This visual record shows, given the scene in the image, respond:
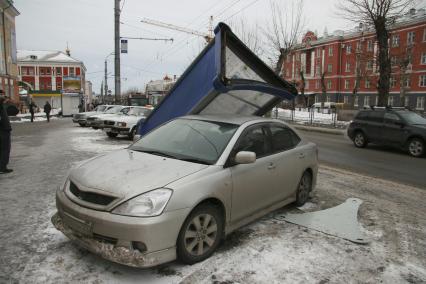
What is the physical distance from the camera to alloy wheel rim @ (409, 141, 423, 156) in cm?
1204

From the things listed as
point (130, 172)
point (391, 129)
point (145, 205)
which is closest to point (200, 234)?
point (145, 205)

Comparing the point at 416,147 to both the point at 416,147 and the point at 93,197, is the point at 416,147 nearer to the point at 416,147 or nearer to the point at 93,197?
the point at 416,147

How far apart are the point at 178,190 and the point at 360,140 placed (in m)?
12.5

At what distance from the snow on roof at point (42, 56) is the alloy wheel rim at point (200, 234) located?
85.9m

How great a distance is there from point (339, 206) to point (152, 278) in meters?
3.51

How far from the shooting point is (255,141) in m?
4.64

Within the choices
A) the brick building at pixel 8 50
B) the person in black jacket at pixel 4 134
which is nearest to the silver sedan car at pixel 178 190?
the person in black jacket at pixel 4 134

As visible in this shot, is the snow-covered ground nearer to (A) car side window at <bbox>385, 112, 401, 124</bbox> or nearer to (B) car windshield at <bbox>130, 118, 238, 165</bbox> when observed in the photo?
(B) car windshield at <bbox>130, 118, 238, 165</bbox>

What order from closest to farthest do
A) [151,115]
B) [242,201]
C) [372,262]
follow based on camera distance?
[372,262]
[242,201]
[151,115]

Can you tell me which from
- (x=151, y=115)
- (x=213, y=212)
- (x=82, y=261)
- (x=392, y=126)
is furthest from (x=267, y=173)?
(x=392, y=126)

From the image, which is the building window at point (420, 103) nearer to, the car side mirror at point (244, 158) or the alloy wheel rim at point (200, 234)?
the car side mirror at point (244, 158)

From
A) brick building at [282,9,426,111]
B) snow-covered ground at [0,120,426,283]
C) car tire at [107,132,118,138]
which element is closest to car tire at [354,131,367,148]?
snow-covered ground at [0,120,426,283]

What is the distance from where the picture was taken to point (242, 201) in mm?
4164

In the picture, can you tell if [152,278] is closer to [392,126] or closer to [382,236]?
[382,236]
